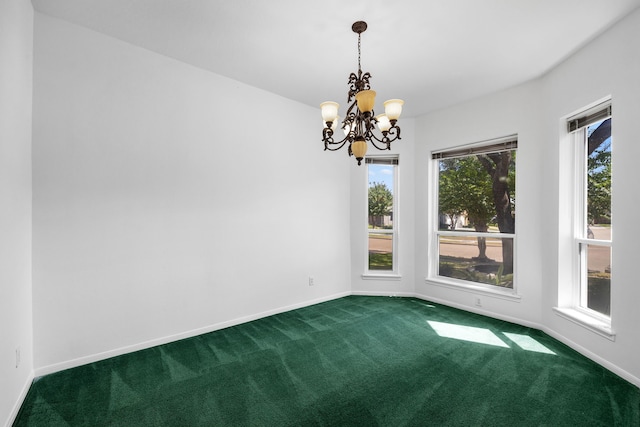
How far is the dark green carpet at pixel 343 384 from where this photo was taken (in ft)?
6.21

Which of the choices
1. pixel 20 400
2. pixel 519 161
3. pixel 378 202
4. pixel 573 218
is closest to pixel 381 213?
pixel 378 202

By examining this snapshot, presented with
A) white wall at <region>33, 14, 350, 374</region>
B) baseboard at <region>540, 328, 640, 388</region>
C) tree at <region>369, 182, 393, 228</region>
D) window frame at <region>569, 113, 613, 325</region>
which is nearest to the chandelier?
white wall at <region>33, 14, 350, 374</region>

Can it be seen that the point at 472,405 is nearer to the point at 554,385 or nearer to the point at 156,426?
the point at 554,385

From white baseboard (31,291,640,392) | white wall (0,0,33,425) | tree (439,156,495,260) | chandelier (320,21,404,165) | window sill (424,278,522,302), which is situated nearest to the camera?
white wall (0,0,33,425)

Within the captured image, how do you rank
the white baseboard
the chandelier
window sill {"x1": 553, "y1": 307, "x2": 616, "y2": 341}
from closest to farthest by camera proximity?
the chandelier < the white baseboard < window sill {"x1": 553, "y1": 307, "x2": 616, "y2": 341}

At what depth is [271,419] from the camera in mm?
1871

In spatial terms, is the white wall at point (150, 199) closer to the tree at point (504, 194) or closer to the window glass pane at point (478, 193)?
the window glass pane at point (478, 193)

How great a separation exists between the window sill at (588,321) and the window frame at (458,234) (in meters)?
0.54

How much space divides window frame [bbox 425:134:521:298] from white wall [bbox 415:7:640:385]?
3.2 inches

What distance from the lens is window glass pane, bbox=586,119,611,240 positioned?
2.71 m

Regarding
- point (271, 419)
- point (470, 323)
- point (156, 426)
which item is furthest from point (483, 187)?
point (156, 426)

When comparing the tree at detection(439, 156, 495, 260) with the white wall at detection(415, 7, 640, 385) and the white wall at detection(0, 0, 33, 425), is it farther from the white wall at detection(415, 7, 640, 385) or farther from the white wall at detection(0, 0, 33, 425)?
the white wall at detection(0, 0, 33, 425)

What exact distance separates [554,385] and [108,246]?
380cm

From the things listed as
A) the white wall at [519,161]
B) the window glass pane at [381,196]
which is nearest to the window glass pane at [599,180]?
the white wall at [519,161]
